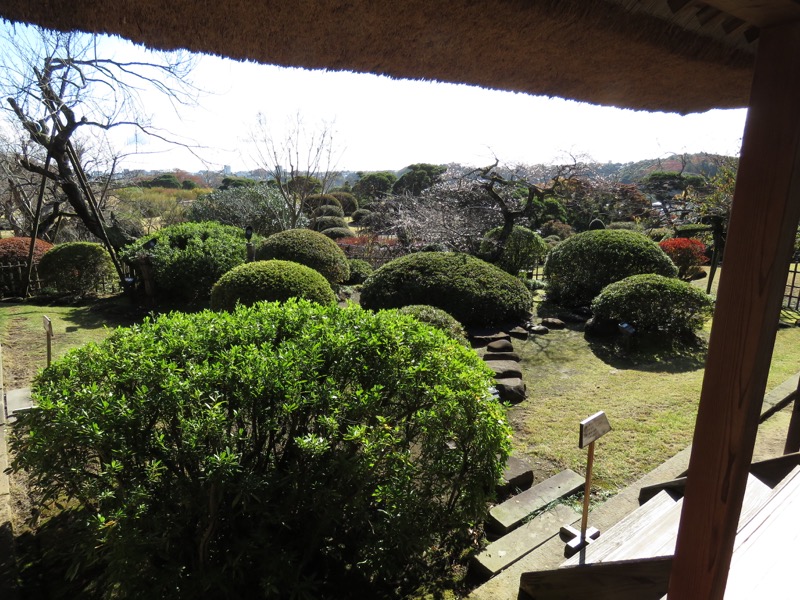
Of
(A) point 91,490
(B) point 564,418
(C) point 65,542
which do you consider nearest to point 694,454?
(A) point 91,490

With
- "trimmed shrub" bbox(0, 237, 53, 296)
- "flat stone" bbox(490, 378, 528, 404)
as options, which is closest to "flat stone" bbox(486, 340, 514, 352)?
"flat stone" bbox(490, 378, 528, 404)

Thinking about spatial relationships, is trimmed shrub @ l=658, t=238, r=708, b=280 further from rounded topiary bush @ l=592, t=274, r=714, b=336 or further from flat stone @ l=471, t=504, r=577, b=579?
flat stone @ l=471, t=504, r=577, b=579

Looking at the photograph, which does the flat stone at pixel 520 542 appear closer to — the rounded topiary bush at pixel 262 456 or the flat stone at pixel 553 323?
the rounded topiary bush at pixel 262 456

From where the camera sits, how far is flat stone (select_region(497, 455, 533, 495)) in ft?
12.1

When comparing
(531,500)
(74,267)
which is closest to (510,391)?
(531,500)

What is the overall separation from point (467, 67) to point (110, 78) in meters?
8.66

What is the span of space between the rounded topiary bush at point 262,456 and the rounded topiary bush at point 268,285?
168 inches

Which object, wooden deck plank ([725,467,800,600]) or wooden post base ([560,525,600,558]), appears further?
wooden post base ([560,525,600,558])

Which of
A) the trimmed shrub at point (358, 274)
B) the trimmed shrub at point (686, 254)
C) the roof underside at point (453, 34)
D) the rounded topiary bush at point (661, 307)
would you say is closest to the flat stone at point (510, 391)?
the rounded topiary bush at point (661, 307)

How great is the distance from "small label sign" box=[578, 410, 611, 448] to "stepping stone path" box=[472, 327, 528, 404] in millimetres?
2113

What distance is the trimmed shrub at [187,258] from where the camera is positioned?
9641mm

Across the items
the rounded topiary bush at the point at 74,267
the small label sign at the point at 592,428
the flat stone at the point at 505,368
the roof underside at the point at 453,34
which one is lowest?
the flat stone at the point at 505,368

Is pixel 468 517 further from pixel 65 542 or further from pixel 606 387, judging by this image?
pixel 606 387

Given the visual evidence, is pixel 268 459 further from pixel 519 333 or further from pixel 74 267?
pixel 74 267
